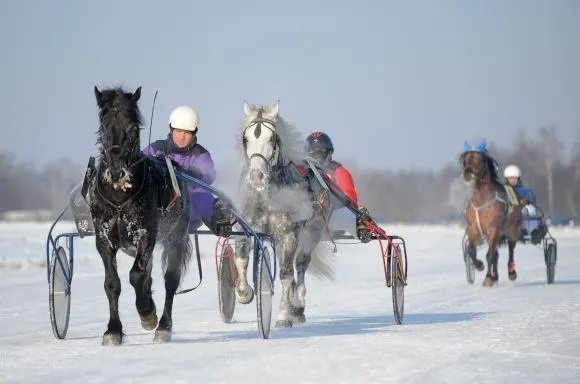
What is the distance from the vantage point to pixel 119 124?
778 cm

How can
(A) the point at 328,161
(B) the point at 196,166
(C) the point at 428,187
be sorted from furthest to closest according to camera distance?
(C) the point at 428,187
(A) the point at 328,161
(B) the point at 196,166

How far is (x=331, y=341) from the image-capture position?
859 cm

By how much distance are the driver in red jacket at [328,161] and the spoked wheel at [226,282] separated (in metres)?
1.76

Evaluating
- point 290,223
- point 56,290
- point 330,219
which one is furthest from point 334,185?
point 56,290

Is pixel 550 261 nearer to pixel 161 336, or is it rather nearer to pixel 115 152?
pixel 161 336

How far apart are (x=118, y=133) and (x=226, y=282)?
3.61 meters

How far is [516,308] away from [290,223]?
3.36 m

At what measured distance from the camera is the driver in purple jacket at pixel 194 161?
9.73 metres

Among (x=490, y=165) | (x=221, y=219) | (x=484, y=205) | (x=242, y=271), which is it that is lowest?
(x=242, y=271)

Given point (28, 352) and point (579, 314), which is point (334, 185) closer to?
point (579, 314)

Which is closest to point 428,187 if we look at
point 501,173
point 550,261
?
point 501,173

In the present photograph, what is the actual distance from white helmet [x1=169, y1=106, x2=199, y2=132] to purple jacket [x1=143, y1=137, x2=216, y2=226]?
0.20 metres

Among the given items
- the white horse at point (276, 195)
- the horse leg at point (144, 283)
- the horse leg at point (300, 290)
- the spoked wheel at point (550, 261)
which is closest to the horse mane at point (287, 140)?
the white horse at point (276, 195)

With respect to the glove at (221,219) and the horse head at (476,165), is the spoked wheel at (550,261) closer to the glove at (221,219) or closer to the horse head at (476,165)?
the horse head at (476,165)
